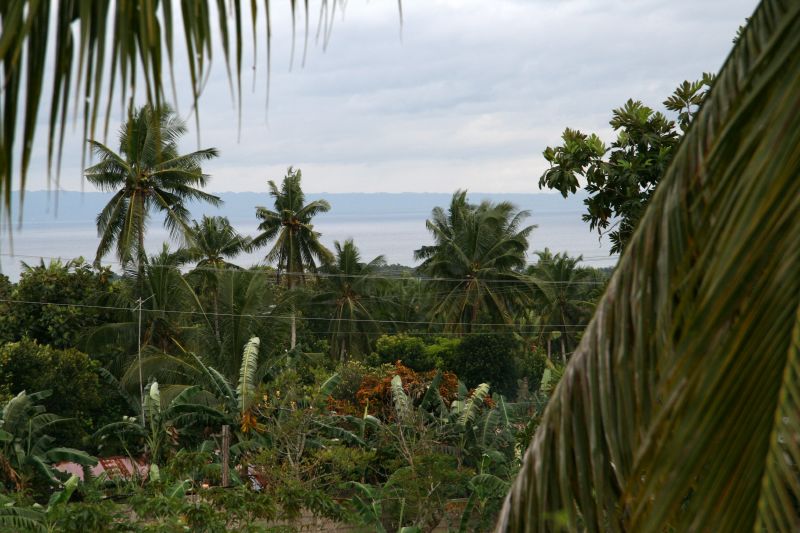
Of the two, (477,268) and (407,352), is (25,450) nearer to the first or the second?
(407,352)

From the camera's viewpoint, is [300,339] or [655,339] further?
[300,339]

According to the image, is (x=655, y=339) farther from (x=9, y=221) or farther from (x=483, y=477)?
Answer: (x=483, y=477)

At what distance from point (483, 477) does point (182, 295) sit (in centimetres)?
1608

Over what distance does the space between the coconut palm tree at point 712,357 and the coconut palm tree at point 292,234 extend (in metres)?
35.5

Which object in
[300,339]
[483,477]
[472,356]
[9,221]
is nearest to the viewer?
[9,221]

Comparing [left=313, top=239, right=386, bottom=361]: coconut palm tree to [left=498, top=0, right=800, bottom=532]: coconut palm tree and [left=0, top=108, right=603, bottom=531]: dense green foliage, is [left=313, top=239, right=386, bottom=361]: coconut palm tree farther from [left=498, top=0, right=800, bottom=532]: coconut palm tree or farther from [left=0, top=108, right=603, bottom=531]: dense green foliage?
[left=498, top=0, right=800, bottom=532]: coconut palm tree

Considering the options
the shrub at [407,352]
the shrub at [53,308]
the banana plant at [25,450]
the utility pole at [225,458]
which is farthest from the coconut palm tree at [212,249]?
the utility pole at [225,458]

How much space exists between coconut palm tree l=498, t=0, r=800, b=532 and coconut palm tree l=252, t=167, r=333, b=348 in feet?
116

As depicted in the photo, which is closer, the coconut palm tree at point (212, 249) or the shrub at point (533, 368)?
the coconut palm tree at point (212, 249)

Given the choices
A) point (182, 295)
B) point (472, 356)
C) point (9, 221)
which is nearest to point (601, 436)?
point (9, 221)

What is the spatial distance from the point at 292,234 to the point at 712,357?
119ft

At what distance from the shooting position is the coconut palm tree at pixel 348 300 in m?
36.6

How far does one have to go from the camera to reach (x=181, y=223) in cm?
2814

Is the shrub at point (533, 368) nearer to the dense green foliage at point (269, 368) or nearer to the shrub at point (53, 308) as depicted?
the dense green foliage at point (269, 368)
